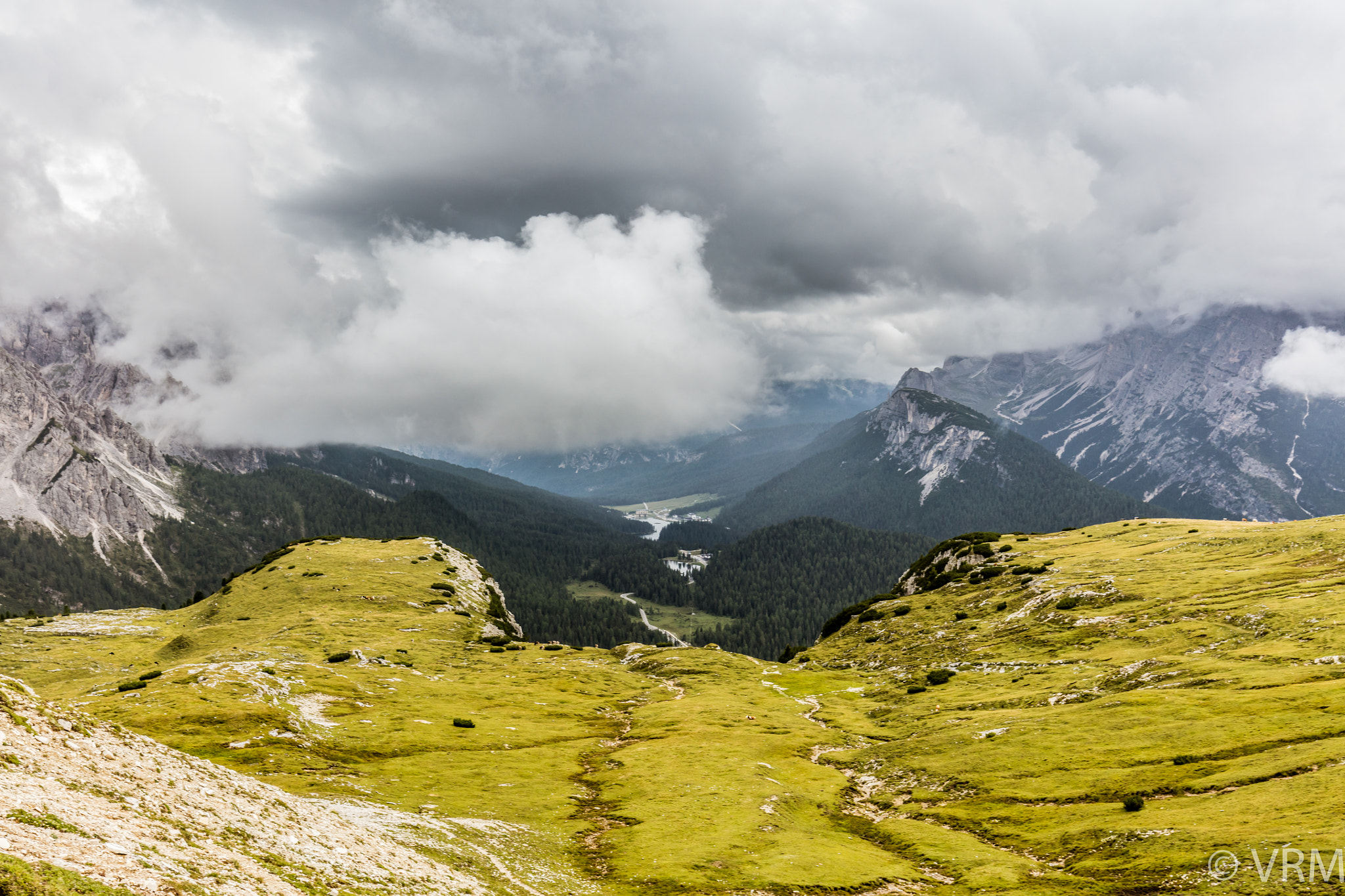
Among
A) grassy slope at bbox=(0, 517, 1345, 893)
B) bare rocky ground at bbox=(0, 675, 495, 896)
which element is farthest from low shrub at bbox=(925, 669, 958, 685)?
bare rocky ground at bbox=(0, 675, 495, 896)

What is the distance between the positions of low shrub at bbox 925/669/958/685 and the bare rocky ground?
66.2 meters

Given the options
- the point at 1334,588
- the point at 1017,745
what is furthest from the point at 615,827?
the point at 1334,588

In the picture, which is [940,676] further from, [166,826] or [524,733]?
[166,826]

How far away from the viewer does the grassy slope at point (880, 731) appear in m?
35.1

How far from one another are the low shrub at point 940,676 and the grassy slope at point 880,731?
8.77 feet

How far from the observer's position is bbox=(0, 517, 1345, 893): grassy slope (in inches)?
1380

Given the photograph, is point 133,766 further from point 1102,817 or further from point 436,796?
point 1102,817

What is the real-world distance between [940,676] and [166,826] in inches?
3186

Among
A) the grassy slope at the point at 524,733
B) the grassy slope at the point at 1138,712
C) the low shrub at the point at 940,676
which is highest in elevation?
the grassy slope at the point at 1138,712

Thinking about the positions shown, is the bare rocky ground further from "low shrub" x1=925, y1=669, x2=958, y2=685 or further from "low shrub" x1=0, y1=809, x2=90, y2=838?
"low shrub" x1=925, y1=669, x2=958, y2=685

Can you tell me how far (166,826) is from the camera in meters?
22.5

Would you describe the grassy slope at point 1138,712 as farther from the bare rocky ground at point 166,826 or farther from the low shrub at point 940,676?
the bare rocky ground at point 166,826

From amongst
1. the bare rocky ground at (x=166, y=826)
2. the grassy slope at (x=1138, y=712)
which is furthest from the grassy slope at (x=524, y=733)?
the grassy slope at (x=1138, y=712)

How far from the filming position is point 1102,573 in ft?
327
